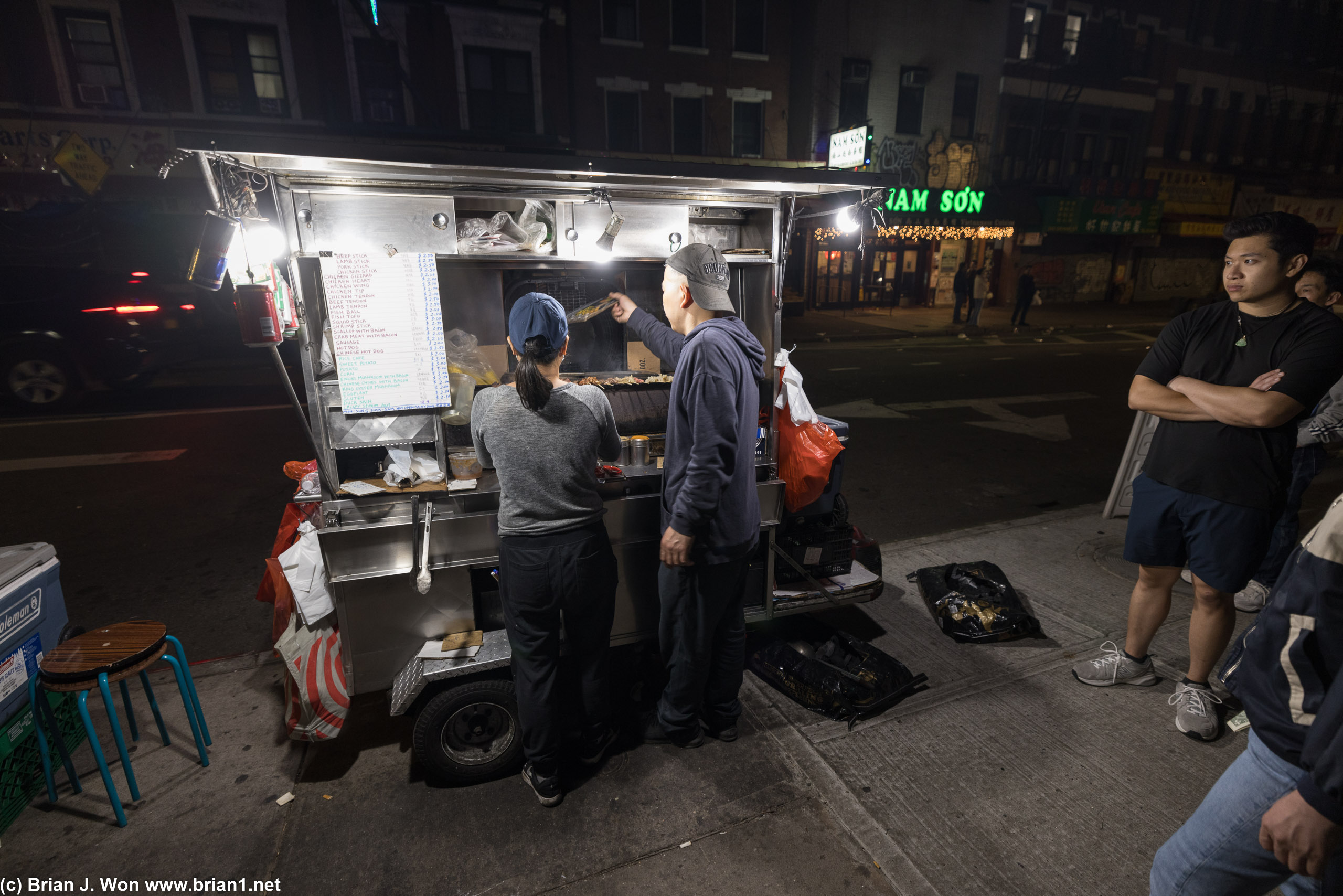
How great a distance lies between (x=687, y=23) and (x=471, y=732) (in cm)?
2113

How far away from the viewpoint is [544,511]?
2.59 m

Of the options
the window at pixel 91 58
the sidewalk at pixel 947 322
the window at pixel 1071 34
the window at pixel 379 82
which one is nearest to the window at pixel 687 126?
the sidewalk at pixel 947 322

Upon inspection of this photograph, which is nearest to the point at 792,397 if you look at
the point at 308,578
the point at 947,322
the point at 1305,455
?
the point at 308,578

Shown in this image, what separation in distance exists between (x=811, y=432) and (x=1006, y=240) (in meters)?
25.2

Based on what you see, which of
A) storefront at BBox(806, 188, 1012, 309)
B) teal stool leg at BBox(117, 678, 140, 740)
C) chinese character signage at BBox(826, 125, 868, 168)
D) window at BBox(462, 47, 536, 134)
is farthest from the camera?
storefront at BBox(806, 188, 1012, 309)

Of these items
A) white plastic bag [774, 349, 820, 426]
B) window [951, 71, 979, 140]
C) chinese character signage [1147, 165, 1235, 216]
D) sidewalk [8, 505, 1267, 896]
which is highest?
window [951, 71, 979, 140]

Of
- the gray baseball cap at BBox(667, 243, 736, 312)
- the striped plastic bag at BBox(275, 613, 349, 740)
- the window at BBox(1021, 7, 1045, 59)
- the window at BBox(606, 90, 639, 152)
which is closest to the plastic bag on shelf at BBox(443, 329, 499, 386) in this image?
the gray baseball cap at BBox(667, 243, 736, 312)

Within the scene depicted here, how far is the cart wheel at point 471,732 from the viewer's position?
2.83 meters

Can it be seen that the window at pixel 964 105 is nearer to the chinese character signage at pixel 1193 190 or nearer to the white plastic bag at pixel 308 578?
the chinese character signage at pixel 1193 190

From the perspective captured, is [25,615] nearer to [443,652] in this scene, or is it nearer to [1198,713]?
[443,652]

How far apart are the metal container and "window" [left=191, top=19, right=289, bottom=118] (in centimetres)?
1737

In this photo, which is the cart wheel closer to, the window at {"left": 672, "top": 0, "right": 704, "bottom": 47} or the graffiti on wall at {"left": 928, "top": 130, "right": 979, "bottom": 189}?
the window at {"left": 672, "top": 0, "right": 704, "bottom": 47}

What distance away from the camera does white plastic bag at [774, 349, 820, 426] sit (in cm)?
372

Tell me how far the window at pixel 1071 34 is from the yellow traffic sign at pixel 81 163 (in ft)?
95.5
